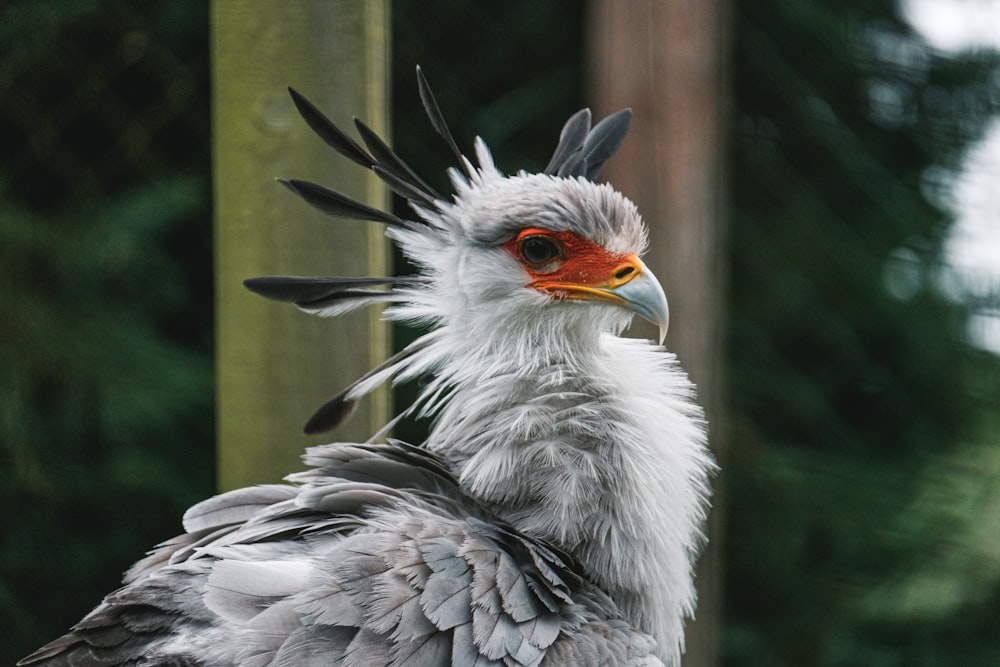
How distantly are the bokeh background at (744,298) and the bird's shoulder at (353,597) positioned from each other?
886 millimetres

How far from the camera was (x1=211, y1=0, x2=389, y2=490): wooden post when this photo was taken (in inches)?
42.7

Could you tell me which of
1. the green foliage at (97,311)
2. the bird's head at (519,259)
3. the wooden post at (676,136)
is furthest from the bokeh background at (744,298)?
the bird's head at (519,259)

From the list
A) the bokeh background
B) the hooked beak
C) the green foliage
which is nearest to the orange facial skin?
the hooked beak

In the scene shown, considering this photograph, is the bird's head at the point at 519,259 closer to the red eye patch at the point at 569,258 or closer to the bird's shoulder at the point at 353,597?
the red eye patch at the point at 569,258

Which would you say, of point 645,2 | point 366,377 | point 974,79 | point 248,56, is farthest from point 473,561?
point 974,79

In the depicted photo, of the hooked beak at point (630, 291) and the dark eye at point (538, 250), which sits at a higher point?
the dark eye at point (538, 250)

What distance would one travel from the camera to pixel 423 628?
3.01 feet

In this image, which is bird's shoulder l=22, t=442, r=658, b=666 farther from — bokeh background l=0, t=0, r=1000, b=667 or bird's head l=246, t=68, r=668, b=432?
bokeh background l=0, t=0, r=1000, b=667

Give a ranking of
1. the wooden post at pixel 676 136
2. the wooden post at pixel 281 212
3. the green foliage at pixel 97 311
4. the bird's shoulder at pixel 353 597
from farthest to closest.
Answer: the green foliage at pixel 97 311 < the wooden post at pixel 676 136 < the wooden post at pixel 281 212 < the bird's shoulder at pixel 353 597

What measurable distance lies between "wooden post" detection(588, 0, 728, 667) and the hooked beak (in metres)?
0.22

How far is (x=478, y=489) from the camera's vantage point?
1105mm

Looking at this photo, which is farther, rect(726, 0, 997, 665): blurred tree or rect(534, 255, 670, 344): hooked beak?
rect(726, 0, 997, 665): blurred tree

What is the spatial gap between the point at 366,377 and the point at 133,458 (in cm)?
93

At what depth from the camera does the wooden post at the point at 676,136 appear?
1.38m
